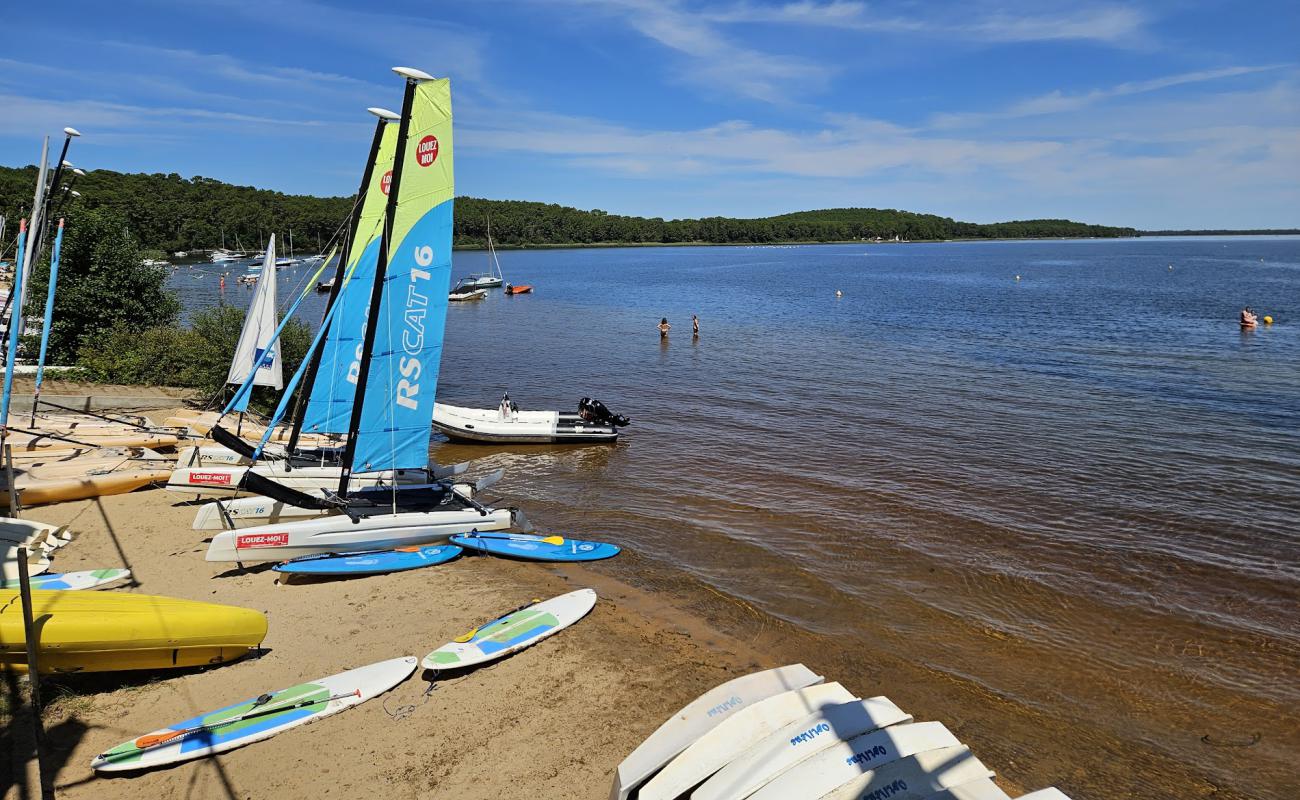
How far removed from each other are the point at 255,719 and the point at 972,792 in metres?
8.06

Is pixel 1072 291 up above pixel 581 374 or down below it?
above

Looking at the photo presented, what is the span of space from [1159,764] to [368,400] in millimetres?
13839

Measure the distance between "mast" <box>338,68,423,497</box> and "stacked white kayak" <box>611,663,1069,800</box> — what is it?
8.87 m

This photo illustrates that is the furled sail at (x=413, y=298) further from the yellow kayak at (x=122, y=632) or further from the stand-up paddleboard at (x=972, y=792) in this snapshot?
the stand-up paddleboard at (x=972, y=792)

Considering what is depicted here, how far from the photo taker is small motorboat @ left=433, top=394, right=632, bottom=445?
24375 mm

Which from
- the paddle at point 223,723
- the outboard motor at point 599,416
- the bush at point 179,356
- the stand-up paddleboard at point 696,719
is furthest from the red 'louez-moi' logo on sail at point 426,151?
the bush at point 179,356

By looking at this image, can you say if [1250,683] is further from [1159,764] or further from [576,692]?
[576,692]

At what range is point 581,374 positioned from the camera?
3703 centimetres

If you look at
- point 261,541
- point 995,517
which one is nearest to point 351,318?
point 261,541

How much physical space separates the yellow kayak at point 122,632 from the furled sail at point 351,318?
688cm

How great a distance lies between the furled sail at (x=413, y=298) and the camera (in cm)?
1327

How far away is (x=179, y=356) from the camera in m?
27.8

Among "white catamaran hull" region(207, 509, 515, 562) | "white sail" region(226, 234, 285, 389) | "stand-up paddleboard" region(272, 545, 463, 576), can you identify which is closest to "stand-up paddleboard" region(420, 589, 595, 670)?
"stand-up paddleboard" region(272, 545, 463, 576)

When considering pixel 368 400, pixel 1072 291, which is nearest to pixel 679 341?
pixel 368 400
